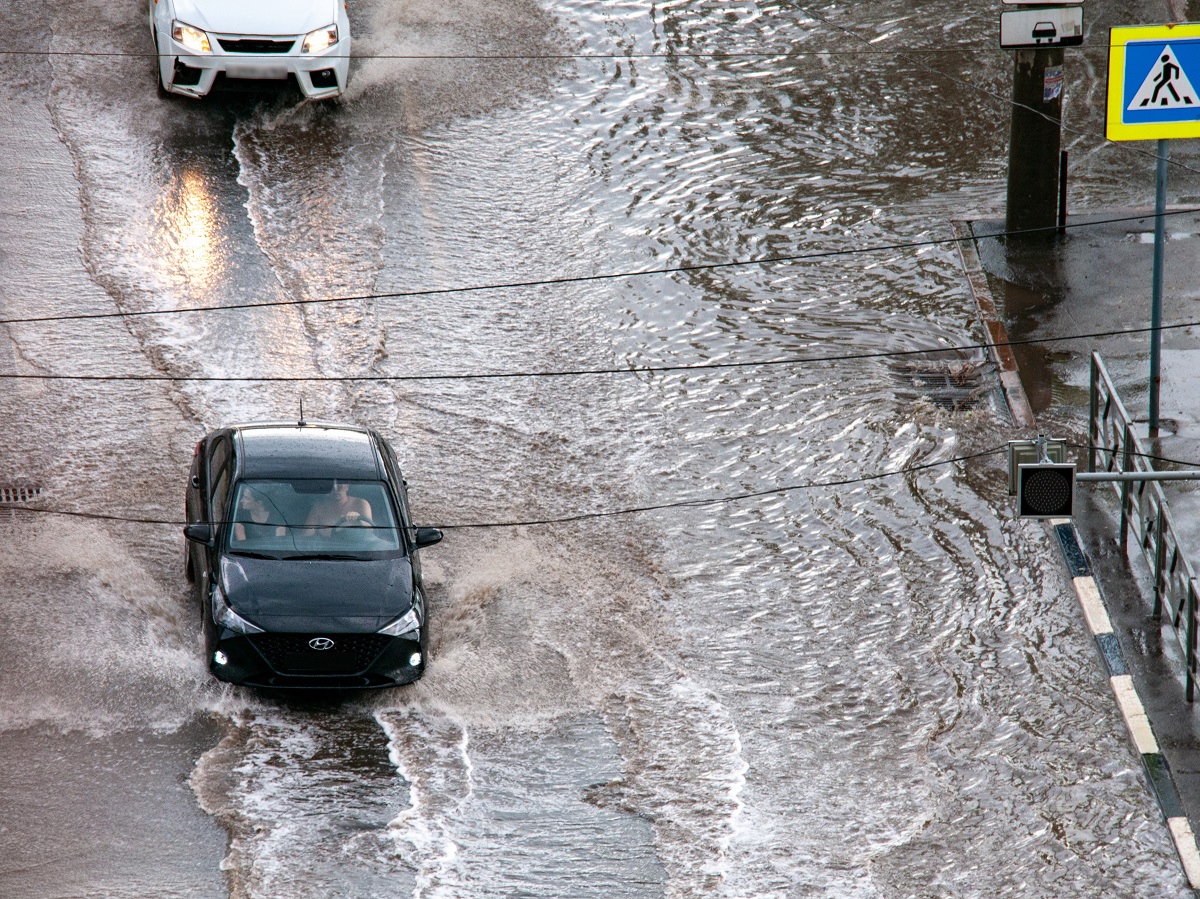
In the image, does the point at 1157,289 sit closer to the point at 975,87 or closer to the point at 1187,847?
the point at 1187,847

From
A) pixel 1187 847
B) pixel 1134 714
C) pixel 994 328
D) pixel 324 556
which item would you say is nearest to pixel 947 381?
pixel 994 328

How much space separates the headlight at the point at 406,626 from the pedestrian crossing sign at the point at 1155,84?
7.35 meters

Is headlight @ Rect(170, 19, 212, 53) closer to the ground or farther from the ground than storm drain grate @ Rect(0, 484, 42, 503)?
farther from the ground

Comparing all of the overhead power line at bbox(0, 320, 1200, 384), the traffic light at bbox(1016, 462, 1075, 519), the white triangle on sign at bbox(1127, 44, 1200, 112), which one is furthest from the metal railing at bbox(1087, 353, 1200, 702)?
the white triangle on sign at bbox(1127, 44, 1200, 112)

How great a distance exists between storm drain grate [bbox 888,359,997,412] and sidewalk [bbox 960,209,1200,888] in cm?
25

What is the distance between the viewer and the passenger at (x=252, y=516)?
1401 cm

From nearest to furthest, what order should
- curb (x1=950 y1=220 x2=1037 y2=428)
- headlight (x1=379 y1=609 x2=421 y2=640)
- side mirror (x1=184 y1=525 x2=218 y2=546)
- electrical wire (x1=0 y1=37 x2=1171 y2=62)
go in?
headlight (x1=379 y1=609 x2=421 y2=640), side mirror (x1=184 y1=525 x2=218 y2=546), curb (x1=950 y1=220 x2=1037 y2=428), electrical wire (x1=0 y1=37 x2=1171 y2=62)

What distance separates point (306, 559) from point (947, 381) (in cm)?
803

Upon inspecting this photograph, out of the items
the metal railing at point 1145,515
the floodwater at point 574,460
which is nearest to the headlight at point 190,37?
the floodwater at point 574,460

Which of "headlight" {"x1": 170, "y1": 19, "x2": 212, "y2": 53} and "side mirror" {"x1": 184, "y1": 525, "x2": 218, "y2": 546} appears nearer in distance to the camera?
"side mirror" {"x1": 184, "y1": 525, "x2": 218, "y2": 546}

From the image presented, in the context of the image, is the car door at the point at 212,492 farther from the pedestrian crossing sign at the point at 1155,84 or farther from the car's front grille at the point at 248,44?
the pedestrian crossing sign at the point at 1155,84

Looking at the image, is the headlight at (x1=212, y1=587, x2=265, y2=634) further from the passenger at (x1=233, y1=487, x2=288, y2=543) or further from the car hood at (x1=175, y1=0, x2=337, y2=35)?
the car hood at (x1=175, y1=0, x2=337, y2=35)

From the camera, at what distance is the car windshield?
14.0 meters

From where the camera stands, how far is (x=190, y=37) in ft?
69.6
